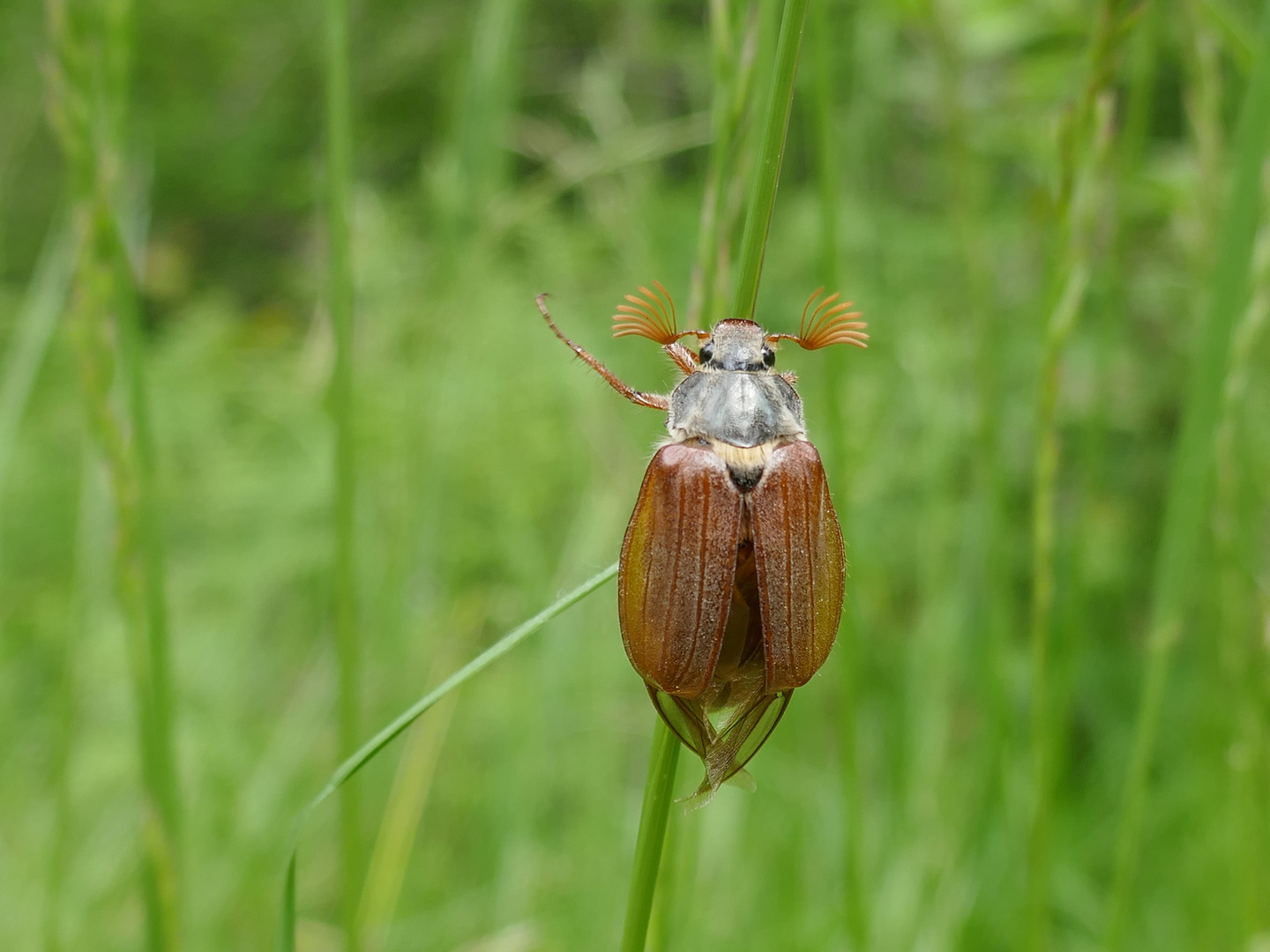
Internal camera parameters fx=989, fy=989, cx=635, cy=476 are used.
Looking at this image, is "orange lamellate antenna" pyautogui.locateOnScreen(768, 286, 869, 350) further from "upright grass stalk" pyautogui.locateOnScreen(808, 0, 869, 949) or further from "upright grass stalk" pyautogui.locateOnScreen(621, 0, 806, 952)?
"upright grass stalk" pyautogui.locateOnScreen(621, 0, 806, 952)

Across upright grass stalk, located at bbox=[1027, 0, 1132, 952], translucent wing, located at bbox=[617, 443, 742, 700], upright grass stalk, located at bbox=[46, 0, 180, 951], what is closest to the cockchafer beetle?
translucent wing, located at bbox=[617, 443, 742, 700]

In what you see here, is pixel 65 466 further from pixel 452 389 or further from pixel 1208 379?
pixel 1208 379

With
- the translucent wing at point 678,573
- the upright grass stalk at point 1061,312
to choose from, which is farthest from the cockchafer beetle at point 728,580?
the upright grass stalk at point 1061,312

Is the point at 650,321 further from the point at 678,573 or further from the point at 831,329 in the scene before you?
the point at 678,573

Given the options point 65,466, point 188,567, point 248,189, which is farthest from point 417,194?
point 188,567

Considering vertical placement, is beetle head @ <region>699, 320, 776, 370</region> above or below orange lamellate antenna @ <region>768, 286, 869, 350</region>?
below
